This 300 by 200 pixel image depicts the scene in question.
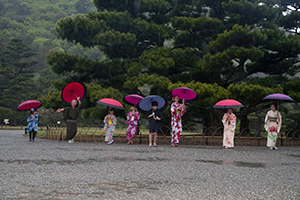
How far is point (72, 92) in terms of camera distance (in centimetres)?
1329

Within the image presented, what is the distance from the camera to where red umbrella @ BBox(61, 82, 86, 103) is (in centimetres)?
1311

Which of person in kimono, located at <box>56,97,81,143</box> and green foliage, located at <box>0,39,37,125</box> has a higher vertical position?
green foliage, located at <box>0,39,37,125</box>

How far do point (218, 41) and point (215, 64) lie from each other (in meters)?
1.03

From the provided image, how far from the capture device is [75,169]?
5.89 metres

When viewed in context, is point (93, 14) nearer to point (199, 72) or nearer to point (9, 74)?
point (199, 72)

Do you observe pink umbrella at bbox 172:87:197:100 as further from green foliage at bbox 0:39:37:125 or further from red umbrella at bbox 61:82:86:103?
green foliage at bbox 0:39:37:125

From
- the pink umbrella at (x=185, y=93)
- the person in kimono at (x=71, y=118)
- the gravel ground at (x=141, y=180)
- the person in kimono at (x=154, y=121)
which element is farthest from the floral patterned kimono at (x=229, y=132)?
the person in kimono at (x=71, y=118)

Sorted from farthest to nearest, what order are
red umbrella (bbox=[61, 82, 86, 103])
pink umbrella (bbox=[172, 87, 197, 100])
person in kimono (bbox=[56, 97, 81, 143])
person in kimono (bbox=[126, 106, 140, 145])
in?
red umbrella (bbox=[61, 82, 86, 103])
person in kimono (bbox=[126, 106, 140, 145])
person in kimono (bbox=[56, 97, 81, 143])
pink umbrella (bbox=[172, 87, 197, 100])

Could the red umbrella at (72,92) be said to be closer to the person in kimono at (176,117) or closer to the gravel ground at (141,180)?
the person in kimono at (176,117)

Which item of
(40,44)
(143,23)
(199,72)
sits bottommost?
(199,72)

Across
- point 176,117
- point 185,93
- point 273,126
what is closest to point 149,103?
point 176,117

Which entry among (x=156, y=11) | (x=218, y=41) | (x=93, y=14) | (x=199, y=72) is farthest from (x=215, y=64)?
(x=93, y=14)

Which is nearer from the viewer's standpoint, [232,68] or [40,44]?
[232,68]

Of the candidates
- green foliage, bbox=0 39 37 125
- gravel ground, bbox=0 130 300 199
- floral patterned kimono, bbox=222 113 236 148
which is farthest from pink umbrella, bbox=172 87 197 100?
green foliage, bbox=0 39 37 125
